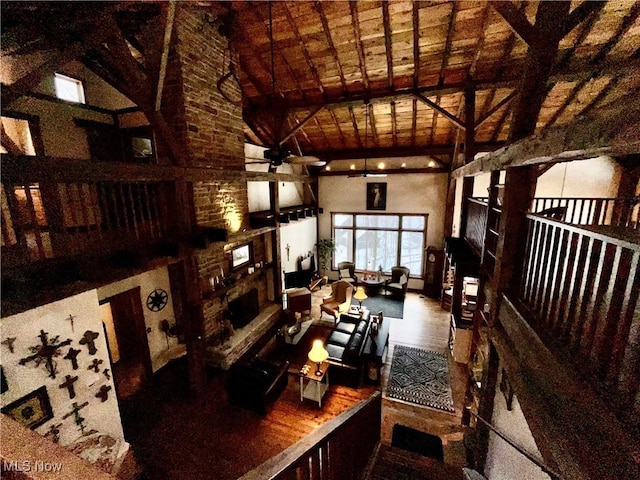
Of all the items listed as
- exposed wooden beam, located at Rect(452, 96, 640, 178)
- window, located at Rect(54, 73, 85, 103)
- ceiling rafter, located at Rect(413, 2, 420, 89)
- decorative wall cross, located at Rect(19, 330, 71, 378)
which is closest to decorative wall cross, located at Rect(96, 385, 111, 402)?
decorative wall cross, located at Rect(19, 330, 71, 378)

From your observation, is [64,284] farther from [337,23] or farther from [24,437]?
[337,23]

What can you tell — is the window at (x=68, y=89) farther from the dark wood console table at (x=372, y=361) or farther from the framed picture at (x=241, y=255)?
Result: the dark wood console table at (x=372, y=361)

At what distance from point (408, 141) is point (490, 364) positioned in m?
7.13

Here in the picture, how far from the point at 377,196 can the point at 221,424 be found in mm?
8111

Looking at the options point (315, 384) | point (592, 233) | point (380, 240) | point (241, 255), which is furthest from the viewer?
point (380, 240)

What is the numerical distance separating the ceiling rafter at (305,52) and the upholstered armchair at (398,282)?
607 cm

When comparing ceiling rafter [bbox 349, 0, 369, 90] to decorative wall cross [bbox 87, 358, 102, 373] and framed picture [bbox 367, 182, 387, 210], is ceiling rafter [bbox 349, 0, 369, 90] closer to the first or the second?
framed picture [bbox 367, 182, 387, 210]

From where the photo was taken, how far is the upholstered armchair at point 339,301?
23.5 ft

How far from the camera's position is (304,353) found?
618 centimetres

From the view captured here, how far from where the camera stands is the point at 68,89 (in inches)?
166

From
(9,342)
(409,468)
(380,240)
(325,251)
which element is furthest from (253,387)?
(380,240)

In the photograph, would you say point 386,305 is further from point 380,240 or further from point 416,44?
point 416,44

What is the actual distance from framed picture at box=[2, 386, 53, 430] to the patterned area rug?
195 inches

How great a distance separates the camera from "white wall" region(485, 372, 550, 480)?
215 cm
